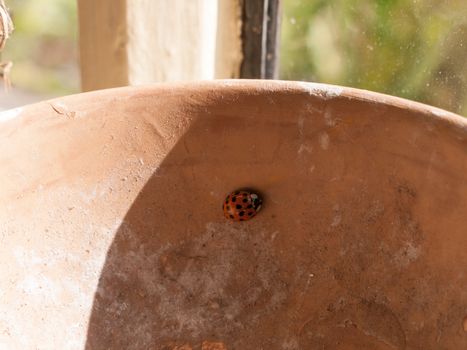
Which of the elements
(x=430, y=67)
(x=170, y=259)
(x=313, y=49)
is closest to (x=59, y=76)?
(x=313, y=49)

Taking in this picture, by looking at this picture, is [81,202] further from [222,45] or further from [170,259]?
[222,45]

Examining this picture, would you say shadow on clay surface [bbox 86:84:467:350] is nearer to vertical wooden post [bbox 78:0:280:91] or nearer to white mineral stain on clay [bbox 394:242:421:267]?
white mineral stain on clay [bbox 394:242:421:267]

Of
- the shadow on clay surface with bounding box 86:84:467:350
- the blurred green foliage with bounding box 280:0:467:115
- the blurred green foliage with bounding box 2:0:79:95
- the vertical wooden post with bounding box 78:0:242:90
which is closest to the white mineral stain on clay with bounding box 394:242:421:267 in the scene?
the shadow on clay surface with bounding box 86:84:467:350

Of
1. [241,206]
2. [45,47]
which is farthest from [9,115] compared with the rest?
[45,47]

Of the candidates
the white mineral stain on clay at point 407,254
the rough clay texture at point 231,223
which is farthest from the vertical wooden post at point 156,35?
the white mineral stain on clay at point 407,254

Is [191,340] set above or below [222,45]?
below

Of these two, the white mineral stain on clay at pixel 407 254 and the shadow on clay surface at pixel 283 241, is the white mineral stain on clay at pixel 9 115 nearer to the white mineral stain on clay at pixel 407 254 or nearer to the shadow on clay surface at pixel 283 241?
the shadow on clay surface at pixel 283 241

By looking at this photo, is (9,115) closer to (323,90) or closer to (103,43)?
(323,90)
